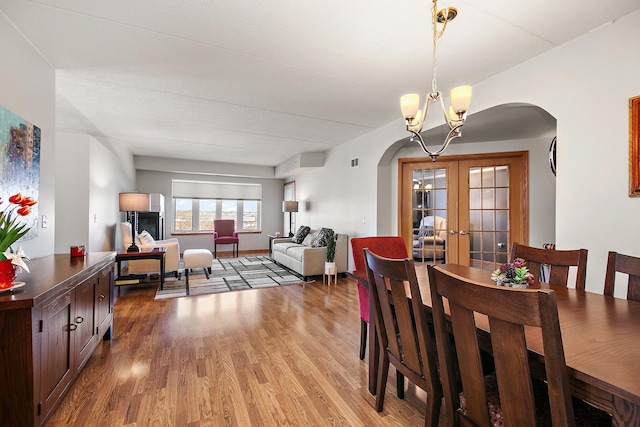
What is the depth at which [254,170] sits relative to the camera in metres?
8.25

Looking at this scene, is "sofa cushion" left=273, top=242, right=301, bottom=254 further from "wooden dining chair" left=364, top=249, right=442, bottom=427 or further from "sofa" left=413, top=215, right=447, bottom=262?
"wooden dining chair" left=364, top=249, right=442, bottom=427

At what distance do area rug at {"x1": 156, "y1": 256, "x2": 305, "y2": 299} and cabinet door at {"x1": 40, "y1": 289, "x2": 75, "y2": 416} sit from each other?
93.1 inches

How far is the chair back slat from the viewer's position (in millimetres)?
797

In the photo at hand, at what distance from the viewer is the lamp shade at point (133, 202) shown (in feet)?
15.8

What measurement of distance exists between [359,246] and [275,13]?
5.81 ft

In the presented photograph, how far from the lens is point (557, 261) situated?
192cm

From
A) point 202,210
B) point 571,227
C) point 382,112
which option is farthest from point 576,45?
point 202,210

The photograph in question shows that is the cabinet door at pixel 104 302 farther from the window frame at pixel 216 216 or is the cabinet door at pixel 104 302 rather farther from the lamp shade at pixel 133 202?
the window frame at pixel 216 216

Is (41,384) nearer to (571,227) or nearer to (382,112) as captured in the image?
(571,227)

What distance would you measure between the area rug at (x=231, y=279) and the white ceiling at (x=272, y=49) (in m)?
2.53

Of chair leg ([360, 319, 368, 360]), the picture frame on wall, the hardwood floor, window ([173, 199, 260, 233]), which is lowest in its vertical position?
the hardwood floor

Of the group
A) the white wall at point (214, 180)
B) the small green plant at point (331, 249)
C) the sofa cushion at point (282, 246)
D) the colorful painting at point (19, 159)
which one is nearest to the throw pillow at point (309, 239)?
the sofa cushion at point (282, 246)

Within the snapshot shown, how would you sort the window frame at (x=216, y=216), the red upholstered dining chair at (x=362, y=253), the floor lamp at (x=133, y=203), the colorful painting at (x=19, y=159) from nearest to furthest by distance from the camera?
1. the colorful painting at (x=19, y=159)
2. the red upholstered dining chair at (x=362, y=253)
3. the floor lamp at (x=133, y=203)
4. the window frame at (x=216, y=216)

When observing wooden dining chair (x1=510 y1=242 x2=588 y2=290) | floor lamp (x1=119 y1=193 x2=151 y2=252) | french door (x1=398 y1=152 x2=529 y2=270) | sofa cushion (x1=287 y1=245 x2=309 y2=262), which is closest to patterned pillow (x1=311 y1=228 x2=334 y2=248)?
sofa cushion (x1=287 y1=245 x2=309 y2=262)
